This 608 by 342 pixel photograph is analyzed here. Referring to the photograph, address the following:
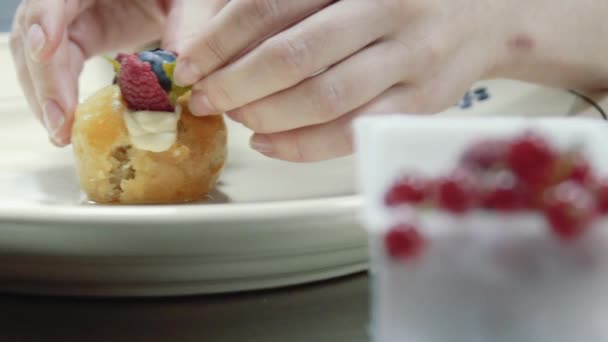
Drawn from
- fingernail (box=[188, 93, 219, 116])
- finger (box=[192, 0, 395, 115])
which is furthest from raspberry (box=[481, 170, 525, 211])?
fingernail (box=[188, 93, 219, 116])

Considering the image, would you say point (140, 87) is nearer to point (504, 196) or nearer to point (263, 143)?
point (263, 143)

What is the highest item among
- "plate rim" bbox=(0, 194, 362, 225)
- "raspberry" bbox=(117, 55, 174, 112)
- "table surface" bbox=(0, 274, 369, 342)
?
"raspberry" bbox=(117, 55, 174, 112)

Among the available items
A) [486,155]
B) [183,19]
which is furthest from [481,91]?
[486,155]

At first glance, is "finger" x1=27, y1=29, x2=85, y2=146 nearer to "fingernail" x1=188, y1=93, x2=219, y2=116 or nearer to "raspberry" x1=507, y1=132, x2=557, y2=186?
"fingernail" x1=188, y1=93, x2=219, y2=116

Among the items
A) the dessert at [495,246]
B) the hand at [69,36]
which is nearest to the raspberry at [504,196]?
the dessert at [495,246]

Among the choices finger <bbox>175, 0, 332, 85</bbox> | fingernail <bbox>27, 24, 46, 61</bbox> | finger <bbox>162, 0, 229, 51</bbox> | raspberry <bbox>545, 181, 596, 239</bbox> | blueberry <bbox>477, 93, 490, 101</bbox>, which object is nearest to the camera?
raspberry <bbox>545, 181, 596, 239</bbox>

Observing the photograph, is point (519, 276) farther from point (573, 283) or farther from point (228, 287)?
point (228, 287)

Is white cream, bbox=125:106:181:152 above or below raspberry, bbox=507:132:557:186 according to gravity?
below
